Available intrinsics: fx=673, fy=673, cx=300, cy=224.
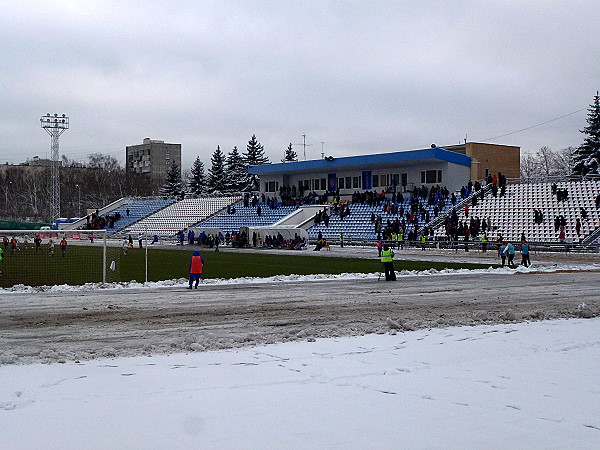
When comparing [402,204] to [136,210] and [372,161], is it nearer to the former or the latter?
[372,161]

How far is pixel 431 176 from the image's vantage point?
63.5 m

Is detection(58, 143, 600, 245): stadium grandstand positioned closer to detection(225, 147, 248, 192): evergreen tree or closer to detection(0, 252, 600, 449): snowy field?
detection(225, 147, 248, 192): evergreen tree

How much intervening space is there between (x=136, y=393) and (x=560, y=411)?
14.5ft

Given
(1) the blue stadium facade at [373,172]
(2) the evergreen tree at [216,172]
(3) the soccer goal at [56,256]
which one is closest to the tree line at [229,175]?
(2) the evergreen tree at [216,172]

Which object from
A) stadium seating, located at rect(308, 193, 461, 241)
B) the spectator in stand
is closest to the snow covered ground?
the spectator in stand

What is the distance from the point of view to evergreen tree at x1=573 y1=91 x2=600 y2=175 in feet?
201

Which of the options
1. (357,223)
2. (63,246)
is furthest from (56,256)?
(357,223)

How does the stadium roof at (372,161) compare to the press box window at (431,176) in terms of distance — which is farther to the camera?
the press box window at (431,176)

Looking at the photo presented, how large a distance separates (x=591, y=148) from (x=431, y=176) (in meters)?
14.9

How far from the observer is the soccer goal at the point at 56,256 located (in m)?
23.8

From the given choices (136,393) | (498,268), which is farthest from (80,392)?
(498,268)

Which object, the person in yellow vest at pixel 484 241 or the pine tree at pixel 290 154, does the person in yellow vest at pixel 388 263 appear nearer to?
the person in yellow vest at pixel 484 241

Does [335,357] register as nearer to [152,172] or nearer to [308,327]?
[308,327]

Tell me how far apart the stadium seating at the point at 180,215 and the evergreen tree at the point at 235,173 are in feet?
53.9
